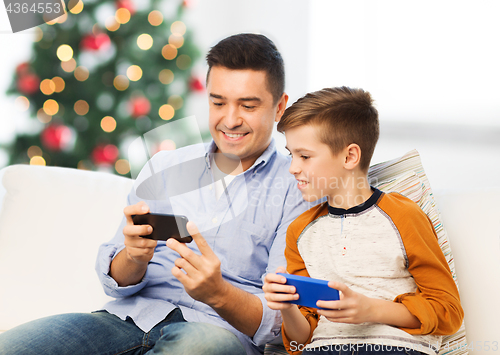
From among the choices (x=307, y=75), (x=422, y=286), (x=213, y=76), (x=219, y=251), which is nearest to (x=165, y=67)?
(x=307, y=75)

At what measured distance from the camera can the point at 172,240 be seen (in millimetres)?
911

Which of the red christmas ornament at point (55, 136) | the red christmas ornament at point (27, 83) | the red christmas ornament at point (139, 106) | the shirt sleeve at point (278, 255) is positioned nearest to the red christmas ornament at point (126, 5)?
the red christmas ornament at point (139, 106)

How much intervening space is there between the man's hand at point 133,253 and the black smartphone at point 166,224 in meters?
0.01

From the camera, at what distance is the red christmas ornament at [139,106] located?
2.54m

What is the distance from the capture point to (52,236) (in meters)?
1.46

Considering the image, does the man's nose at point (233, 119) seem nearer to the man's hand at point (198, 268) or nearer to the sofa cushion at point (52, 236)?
the man's hand at point (198, 268)

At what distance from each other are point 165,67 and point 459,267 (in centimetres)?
200

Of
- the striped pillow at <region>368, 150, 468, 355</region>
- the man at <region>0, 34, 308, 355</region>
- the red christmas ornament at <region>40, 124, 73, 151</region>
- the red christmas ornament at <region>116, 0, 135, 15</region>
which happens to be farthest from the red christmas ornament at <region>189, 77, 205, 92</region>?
the striped pillow at <region>368, 150, 468, 355</region>

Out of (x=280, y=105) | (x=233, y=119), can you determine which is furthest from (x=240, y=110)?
(x=280, y=105)

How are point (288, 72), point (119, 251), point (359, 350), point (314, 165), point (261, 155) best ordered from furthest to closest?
point (288, 72) < point (261, 155) < point (119, 251) < point (314, 165) < point (359, 350)

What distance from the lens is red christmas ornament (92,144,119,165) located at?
2.55 m

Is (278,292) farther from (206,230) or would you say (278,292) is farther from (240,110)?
(240,110)

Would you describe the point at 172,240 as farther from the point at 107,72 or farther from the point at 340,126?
the point at 107,72

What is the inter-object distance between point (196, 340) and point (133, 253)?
250 millimetres
